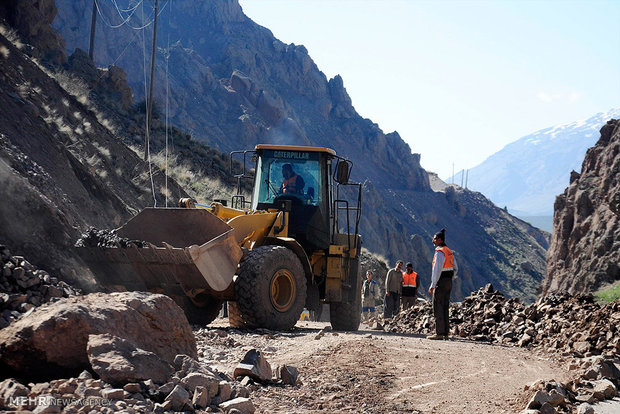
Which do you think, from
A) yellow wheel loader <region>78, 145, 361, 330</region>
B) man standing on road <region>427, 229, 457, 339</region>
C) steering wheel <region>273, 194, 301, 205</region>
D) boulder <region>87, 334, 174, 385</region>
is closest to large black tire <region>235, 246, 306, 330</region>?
yellow wheel loader <region>78, 145, 361, 330</region>

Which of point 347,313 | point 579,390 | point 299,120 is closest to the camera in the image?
point 579,390

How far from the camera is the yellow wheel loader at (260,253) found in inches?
388

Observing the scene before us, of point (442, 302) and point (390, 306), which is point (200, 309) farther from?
point (390, 306)

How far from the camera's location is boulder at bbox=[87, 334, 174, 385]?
4.70 m

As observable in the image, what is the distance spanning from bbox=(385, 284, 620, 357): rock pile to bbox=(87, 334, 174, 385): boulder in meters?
6.27

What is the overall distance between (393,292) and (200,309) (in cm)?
795

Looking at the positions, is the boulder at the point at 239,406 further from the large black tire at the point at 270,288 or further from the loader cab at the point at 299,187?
the loader cab at the point at 299,187

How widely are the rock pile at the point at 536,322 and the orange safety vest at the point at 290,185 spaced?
4110mm

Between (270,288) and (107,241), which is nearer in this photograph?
(107,241)

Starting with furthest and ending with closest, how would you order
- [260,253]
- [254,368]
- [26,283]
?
[260,253]
[26,283]
[254,368]

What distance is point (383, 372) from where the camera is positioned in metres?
7.14

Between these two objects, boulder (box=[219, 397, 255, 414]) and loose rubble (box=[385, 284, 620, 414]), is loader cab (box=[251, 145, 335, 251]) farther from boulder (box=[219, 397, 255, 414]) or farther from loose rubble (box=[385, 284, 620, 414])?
boulder (box=[219, 397, 255, 414])

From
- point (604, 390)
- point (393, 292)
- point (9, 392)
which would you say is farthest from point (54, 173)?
point (604, 390)

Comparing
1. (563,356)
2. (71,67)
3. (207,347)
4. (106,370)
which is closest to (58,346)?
(106,370)
